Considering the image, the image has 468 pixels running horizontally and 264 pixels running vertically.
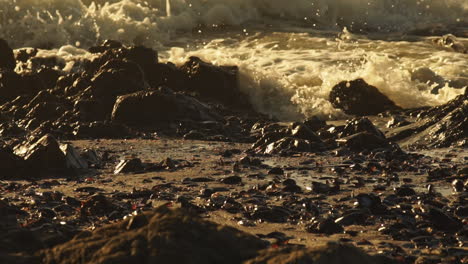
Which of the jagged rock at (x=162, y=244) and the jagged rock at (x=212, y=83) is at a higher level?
the jagged rock at (x=162, y=244)

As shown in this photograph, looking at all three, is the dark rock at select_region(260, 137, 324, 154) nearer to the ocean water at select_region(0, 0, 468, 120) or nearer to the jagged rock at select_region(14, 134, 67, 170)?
the jagged rock at select_region(14, 134, 67, 170)

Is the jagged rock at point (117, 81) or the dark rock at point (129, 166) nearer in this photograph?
the dark rock at point (129, 166)

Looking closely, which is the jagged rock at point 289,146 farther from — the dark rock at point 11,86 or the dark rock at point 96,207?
the dark rock at point 11,86

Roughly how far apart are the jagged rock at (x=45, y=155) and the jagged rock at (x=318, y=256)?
228 inches

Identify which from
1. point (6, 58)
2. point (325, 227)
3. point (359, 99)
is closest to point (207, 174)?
point (325, 227)

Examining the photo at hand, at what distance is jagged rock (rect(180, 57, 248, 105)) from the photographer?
15031 mm

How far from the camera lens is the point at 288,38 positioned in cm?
2209

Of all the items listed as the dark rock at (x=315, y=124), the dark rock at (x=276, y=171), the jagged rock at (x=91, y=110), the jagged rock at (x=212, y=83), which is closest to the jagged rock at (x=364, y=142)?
the dark rock at (x=276, y=171)

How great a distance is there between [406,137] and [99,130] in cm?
493

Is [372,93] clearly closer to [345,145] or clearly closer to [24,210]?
[345,145]

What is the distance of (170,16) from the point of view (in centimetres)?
2575

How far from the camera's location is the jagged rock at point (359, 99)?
45.9 feet

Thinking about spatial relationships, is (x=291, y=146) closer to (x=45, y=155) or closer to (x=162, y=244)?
(x=45, y=155)

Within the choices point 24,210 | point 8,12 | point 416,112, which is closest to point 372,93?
point 416,112
